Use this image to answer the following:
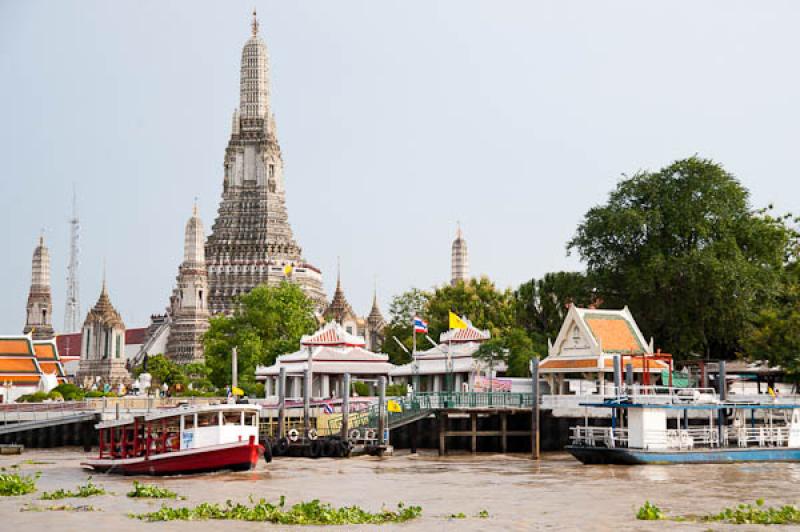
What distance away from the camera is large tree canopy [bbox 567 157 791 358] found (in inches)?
2557

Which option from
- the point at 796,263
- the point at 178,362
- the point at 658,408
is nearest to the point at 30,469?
the point at 658,408

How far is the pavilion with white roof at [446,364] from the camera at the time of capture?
72.7 meters

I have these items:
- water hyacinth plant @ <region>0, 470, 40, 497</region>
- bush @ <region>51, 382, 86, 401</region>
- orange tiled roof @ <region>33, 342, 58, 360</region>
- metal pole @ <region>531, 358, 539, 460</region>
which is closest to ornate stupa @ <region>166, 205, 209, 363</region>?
orange tiled roof @ <region>33, 342, 58, 360</region>

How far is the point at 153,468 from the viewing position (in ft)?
142

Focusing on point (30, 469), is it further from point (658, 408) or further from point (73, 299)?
point (73, 299)

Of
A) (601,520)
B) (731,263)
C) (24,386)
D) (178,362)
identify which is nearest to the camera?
(601,520)

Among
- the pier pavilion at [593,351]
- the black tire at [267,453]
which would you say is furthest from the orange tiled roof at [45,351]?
the black tire at [267,453]

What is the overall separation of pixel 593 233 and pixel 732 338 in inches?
370

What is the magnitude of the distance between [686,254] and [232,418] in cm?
3106

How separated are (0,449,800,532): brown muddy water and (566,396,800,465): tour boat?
66 cm

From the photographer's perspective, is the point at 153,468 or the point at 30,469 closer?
the point at 153,468

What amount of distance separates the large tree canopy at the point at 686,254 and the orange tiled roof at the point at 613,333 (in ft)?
21.3

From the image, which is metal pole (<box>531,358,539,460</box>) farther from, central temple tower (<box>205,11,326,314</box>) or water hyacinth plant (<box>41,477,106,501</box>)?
central temple tower (<box>205,11,326,314</box>)

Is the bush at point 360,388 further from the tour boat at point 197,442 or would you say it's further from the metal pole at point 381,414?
the tour boat at point 197,442
